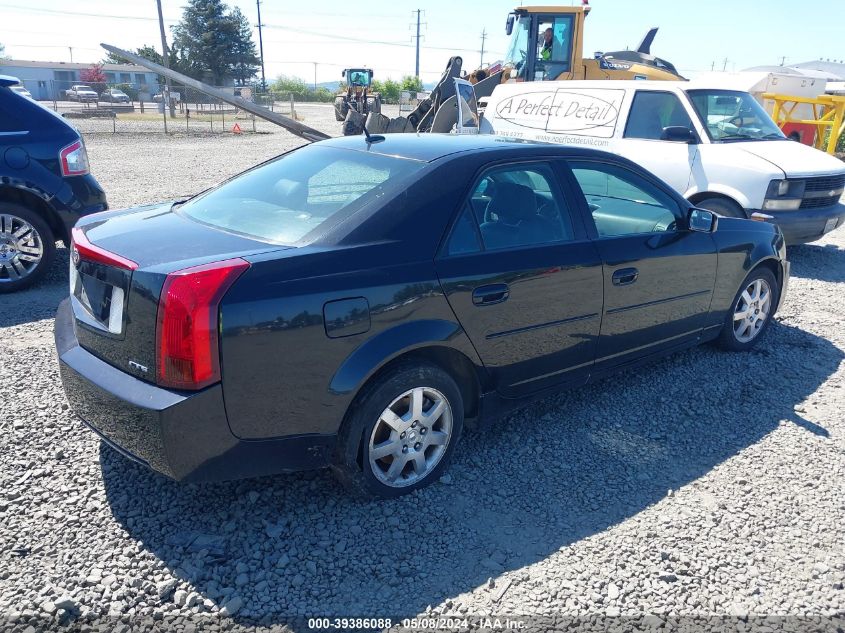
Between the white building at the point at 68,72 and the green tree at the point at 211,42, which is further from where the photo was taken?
the green tree at the point at 211,42

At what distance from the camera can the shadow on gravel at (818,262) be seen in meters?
8.01

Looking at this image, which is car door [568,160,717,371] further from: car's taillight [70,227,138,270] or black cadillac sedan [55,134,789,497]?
car's taillight [70,227,138,270]

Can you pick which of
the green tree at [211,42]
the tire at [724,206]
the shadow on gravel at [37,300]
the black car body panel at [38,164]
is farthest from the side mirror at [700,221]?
the green tree at [211,42]

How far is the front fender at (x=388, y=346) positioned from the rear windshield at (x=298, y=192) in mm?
585

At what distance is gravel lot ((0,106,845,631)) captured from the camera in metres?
2.64

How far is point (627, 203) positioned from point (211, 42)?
236 ft

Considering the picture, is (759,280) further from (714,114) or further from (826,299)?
(714,114)

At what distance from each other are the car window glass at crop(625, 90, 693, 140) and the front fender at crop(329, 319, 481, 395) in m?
6.17

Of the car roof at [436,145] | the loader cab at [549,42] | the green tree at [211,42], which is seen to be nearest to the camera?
the car roof at [436,145]

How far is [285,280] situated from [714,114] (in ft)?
23.9

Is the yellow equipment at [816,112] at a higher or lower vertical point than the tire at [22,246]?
higher

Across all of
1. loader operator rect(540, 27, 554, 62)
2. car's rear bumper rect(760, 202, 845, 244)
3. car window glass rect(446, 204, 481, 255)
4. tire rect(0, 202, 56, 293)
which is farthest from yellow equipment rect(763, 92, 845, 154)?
tire rect(0, 202, 56, 293)

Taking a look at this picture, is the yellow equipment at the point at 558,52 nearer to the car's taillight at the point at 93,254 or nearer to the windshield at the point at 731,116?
the windshield at the point at 731,116

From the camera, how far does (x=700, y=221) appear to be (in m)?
4.39
